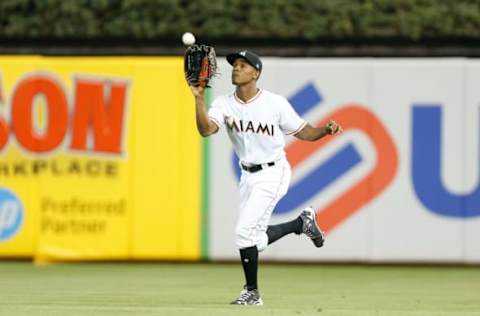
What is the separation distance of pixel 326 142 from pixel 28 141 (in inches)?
119

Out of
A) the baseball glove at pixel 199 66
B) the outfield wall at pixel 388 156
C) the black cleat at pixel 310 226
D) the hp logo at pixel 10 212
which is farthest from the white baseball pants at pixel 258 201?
the hp logo at pixel 10 212

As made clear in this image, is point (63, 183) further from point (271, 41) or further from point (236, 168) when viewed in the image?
point (271, 41)

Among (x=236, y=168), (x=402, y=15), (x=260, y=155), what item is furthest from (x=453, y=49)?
(x=260, y=155)

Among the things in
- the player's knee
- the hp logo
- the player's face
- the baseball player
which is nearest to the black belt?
the baseball player

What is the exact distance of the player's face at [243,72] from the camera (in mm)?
8906

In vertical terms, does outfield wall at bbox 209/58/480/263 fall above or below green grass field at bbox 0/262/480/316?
above

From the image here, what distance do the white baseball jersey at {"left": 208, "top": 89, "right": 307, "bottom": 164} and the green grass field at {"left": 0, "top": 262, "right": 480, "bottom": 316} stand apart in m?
1.07

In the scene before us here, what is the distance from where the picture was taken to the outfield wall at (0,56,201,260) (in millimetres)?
13086

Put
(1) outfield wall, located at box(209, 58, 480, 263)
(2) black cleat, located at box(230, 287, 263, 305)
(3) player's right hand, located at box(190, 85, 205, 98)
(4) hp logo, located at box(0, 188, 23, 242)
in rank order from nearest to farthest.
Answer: (3) player's right hand, located at box(190, 85, 205, 98) → (2) black cleat, located at box(230, 287, 263, 305) → (1) outfield wall, located at box(209, 58, 480, 263) → (4) hp logo, located at box(0, 188, 23, 242)

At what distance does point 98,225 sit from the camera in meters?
13.2

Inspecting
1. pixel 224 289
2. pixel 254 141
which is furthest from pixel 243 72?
pixel 224 289

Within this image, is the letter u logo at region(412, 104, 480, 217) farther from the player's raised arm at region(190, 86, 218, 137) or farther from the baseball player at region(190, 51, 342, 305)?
the player's raised arm at region(190, 86, 218, 137)

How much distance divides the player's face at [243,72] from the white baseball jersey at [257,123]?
18 centimetres

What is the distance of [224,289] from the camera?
10.7 m
